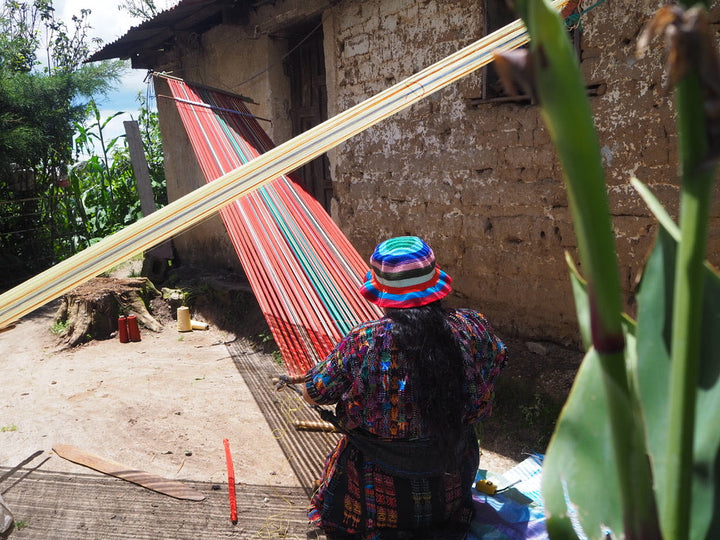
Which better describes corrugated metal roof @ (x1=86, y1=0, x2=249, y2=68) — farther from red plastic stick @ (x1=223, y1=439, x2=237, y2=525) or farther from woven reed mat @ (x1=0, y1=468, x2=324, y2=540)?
woven reed mat @ (x1=0, y1=468, x2=324, y2=540)

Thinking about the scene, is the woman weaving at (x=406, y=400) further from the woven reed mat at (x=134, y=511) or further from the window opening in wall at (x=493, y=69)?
the window opening in wall at (x=493, y=69)

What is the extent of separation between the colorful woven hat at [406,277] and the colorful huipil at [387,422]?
0.07 m

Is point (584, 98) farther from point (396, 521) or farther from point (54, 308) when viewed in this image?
point (54, 308)

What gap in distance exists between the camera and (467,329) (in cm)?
161

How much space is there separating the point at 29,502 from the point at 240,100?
2.34 meters

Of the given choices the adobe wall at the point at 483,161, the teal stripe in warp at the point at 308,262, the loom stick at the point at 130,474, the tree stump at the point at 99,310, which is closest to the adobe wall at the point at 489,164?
the adobe wall at the point at 483,161

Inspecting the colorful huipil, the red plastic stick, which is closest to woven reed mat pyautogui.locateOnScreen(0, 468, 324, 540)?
the red plastic stick

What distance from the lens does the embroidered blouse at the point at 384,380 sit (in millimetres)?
1554

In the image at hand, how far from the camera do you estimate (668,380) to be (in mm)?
437

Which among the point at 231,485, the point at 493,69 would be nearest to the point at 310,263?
the point at 231,485

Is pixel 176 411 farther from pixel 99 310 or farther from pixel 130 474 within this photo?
pixel 99 310

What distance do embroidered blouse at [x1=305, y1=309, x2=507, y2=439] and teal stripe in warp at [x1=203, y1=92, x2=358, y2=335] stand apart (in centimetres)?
57

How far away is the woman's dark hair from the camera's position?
1.52 metres

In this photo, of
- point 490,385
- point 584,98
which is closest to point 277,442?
point 490,385
